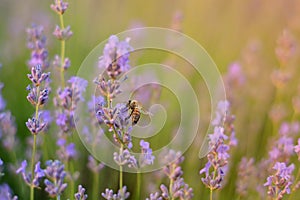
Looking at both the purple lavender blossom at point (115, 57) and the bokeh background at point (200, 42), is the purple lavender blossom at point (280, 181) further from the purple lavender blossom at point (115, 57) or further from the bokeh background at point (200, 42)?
the bokeh background at point (200, 42)

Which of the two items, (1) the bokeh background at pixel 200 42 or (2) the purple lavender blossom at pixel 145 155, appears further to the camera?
(1) the bokeh background at pixel 200 42

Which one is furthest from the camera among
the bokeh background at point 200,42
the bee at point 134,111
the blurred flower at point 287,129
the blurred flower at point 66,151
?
the bokeh background at point 200,42

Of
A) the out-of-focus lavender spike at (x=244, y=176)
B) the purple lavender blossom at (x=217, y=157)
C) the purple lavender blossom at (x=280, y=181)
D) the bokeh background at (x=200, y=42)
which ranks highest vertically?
the bokeh background at (x=200, y=42)

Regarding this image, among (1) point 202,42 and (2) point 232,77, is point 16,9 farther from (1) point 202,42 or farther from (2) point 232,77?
(2) point 232,77

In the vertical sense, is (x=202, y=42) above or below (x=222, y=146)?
above

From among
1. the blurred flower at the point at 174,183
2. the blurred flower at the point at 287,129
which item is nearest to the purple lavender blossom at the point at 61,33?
the blurred flower at the point at 174,183

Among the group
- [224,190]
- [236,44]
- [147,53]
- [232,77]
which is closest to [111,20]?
[147,53]

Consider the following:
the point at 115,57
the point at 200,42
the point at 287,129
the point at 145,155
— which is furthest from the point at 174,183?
the point at 200,42
